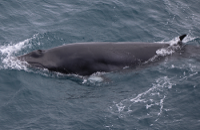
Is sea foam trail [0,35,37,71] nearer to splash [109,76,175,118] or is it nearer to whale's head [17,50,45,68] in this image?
whale's head [17,50,45,68]

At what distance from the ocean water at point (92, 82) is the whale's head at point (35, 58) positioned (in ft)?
1.26

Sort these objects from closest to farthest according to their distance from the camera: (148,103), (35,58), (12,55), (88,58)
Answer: (148,103)
(88,58)
(35,58)
(12,55)

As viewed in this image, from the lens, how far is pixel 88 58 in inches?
725

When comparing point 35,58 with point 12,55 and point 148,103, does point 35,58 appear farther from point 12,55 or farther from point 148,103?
point 148,103

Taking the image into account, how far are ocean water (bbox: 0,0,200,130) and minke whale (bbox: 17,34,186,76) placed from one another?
428mm

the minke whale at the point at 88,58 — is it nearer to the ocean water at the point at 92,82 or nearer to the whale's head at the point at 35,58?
the whale's head at the point at 35,58

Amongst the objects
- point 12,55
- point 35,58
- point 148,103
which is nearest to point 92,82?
point 148,103

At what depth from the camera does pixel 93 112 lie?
15.7 metres

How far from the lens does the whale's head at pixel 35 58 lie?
61.0 ft

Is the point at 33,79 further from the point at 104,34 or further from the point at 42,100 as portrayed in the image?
the point at 104,34

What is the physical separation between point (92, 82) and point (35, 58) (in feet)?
13.2

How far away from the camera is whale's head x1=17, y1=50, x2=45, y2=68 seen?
1858 cm

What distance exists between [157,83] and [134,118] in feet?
12.6

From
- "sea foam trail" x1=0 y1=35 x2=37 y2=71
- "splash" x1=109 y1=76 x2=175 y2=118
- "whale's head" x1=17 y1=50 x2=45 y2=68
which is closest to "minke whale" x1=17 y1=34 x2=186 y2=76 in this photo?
"whale's head" x1=17 y1=50 x2=45 y2=68
